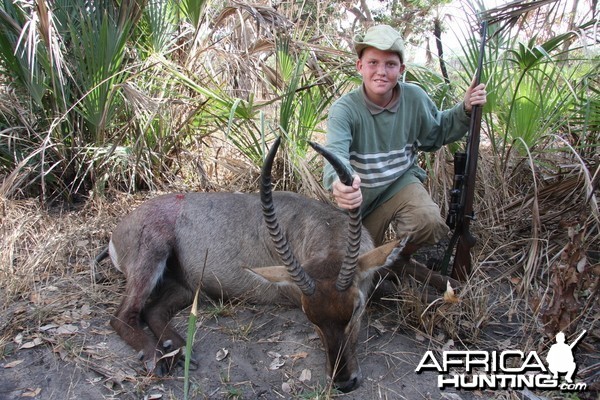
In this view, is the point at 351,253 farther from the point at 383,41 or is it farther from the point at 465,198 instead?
the point at 383,41

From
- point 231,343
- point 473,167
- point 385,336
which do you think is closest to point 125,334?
point 231,343

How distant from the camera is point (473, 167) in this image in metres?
4.25

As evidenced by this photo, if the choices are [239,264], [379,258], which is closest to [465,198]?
[379,258]

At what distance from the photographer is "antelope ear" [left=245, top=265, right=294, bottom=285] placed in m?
3.51

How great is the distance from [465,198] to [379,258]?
4.03 feet

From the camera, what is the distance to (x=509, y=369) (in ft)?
11.4

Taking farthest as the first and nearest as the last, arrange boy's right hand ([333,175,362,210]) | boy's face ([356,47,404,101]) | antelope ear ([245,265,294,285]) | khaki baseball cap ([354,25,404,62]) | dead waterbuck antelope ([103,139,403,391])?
boy's face ([356,47,404,101])
khaki baseball cap ([354,25,404,62])
antelope ear ([245,265,294,285])
dead waterbuck antelope ([103,139,403,391])
boy's right hand ([333,175,362,210])

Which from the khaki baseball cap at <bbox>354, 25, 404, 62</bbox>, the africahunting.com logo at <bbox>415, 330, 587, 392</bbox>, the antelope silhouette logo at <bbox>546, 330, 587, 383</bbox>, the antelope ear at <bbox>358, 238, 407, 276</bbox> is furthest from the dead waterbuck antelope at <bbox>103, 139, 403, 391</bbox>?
the khaki baseball cap at <bbox>354, 25, 404, 62</bbox>

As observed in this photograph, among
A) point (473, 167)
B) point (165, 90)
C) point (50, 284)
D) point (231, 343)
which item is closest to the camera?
point (231, 343)

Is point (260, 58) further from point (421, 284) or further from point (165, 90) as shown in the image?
point (421, 284)

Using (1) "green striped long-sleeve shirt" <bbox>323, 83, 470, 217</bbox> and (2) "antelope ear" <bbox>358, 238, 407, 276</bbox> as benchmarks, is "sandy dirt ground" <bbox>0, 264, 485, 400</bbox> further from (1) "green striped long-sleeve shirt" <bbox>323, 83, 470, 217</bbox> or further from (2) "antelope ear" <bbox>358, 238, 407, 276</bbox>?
(1) "green striped long-sleeve shirt" <bbox>323, 83, 470, 217</bbox>

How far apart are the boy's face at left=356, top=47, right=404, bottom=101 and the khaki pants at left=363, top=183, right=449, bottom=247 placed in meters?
0.90

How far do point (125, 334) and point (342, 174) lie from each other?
2246 millimetres

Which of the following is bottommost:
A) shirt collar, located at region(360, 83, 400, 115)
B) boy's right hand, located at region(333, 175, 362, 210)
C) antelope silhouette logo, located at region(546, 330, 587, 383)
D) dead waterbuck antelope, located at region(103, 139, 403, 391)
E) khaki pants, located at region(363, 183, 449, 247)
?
antelope silhouette logo, located at region(546, 330, 587, 383)
